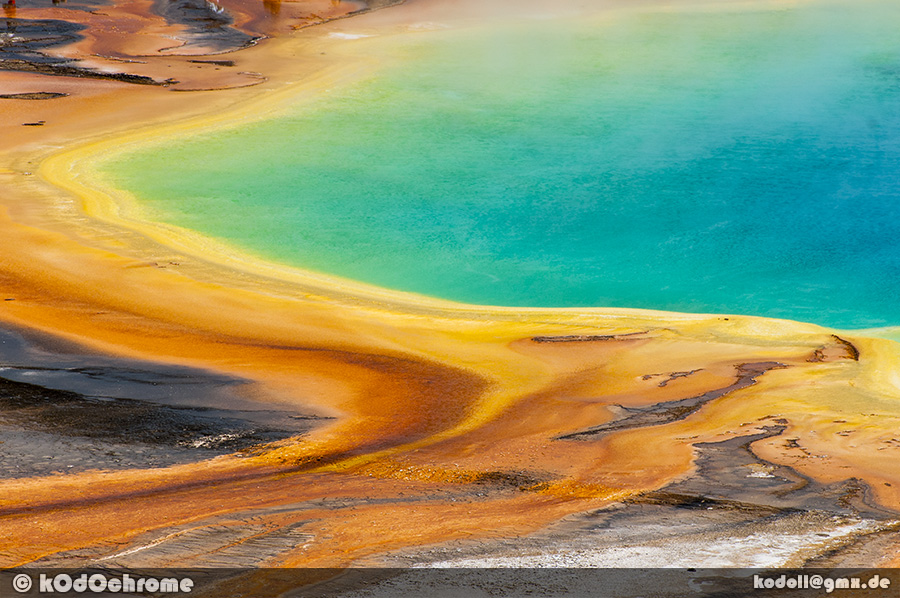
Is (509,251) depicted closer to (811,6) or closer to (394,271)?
(394,271)

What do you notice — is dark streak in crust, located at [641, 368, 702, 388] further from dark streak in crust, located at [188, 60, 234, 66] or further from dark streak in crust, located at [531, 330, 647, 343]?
dark streak in crust, located at [188, 60, 234, 66]

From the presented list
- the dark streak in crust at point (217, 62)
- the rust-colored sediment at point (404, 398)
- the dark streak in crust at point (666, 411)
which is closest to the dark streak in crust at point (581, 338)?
the rust-colored sediment at point (404, 398)

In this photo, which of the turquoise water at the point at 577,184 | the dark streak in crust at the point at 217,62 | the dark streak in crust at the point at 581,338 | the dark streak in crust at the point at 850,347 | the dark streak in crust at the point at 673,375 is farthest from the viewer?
the dark streak in crust at the point at 217,62

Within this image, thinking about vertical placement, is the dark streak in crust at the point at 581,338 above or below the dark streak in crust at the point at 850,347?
below

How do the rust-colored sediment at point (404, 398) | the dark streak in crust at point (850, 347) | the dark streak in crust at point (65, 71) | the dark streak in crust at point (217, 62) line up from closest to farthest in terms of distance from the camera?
the rust-colored sediment at point (404, 398)
the dark streak in crust at point (850, 347)
the dark streak in crust at point (65, 71)
the dark streak in crust at point (217, 62)

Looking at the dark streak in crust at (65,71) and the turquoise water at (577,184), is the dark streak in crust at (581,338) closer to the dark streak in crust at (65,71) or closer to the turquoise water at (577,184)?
the turquoise water at (577,184)

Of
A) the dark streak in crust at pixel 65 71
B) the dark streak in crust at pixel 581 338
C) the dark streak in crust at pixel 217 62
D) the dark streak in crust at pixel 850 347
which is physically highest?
the dark streak in crust at pixel 217 62

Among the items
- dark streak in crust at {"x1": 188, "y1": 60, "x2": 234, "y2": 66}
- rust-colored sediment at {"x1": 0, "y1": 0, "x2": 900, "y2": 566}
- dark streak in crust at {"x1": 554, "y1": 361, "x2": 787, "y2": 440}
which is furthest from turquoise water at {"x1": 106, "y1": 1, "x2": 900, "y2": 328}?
dark streak in crust at {"x1": 188, "y1": 60, "x2": 234, "y2": 66}

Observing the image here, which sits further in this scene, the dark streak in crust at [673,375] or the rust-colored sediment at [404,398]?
the dark streak in crust at [673,375]
